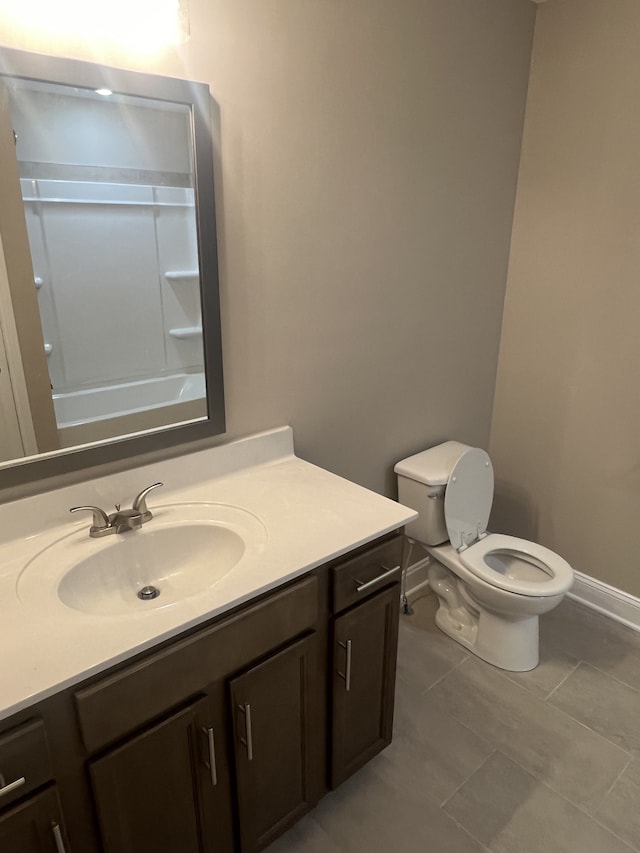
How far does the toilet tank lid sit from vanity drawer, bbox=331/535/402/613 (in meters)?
0.63

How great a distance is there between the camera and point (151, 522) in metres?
1.43

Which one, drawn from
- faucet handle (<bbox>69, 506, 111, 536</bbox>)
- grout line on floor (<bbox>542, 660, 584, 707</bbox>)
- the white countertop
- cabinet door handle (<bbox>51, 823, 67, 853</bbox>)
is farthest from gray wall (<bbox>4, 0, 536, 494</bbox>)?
cabinet door handle (<bbox>51, 823, 67, 853</bbox>)

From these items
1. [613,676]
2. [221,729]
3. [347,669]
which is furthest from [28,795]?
[613,676]

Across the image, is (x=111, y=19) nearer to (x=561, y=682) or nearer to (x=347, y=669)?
(x=347, y=669)

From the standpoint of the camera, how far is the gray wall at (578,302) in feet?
6.68

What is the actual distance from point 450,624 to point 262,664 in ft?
4.16

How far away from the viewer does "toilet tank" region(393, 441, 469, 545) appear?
6.91ft

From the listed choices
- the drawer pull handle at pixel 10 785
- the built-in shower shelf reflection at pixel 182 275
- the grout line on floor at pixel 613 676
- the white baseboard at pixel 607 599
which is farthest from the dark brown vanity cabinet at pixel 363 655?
the white baseboard at pixel 607 599

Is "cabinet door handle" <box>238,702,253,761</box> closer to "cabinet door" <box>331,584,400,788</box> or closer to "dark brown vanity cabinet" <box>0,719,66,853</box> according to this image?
"cabinet door" <box>331,584,400,788</box>

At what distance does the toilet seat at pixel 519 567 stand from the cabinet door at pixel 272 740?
2.94 feet

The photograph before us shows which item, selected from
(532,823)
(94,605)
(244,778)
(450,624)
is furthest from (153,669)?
(450,624)

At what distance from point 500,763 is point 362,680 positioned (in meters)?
0.62

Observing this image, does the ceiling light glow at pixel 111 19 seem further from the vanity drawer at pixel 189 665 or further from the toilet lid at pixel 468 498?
the toilet lid at pixel 468 498

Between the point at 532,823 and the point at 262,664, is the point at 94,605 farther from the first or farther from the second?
the point at 532,823
